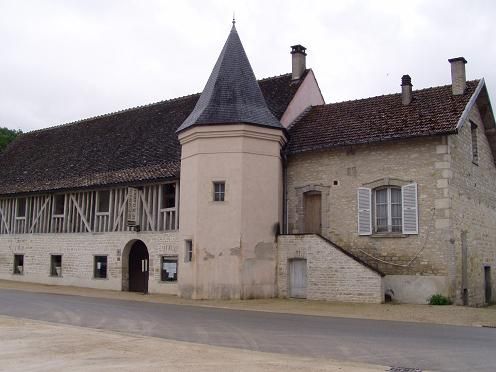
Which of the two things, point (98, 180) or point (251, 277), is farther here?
point (98, 180)

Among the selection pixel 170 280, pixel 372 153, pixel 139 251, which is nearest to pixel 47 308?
pixel 170 280

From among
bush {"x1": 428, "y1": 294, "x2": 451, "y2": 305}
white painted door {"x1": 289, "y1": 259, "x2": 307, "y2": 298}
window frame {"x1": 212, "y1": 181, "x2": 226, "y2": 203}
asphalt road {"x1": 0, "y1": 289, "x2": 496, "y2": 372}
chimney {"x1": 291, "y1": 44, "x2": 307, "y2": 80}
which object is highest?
chimney {"x1": 291, "y1": 44, "x2": 307, "y2": 80}

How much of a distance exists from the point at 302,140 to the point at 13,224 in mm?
15483

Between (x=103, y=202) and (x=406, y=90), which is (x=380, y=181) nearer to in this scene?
(x=406, y=90)

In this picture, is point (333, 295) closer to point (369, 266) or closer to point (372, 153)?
point (369, 266)

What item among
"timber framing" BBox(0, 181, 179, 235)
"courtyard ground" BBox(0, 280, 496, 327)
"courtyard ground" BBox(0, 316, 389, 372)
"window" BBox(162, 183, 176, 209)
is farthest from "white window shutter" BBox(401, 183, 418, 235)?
"courtyard ground" BBox(0, 316, 389, 372)

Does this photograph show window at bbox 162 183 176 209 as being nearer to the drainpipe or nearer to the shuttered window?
the drainpipe

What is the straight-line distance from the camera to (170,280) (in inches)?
811

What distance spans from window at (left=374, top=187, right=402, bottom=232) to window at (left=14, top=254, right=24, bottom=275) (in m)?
17.1

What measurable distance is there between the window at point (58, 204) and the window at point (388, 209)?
14392 millimetres

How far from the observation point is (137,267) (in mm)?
22656

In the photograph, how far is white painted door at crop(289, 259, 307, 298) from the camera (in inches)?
715

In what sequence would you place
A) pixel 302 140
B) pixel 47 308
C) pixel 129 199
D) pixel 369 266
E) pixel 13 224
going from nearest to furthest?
1. pixel 47 308
2. pixel 369 266
3. pixel 302 140
4. pixel 129 199
5. pixel 13 224

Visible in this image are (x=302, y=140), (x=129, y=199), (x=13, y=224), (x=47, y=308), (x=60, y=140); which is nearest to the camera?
(x=47, y=308)
